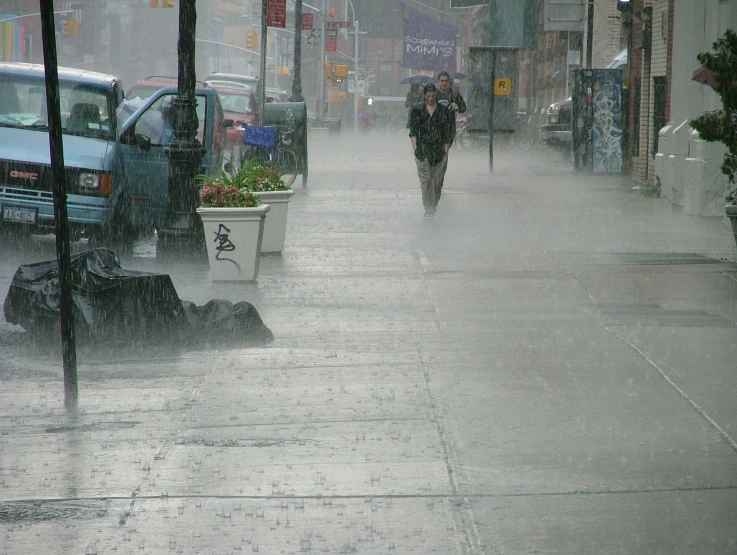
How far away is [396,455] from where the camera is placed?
6125mm

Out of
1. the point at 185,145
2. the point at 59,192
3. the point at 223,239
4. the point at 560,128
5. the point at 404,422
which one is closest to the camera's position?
the point at 404,422

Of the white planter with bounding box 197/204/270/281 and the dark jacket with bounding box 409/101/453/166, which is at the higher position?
the dark jacket with bounding box 409/101/453/166

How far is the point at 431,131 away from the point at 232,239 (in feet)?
22.3

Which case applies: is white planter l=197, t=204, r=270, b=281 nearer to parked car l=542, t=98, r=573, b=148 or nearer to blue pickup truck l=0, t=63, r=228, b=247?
blue pickup truck l=0, t=63, r=228, b=247

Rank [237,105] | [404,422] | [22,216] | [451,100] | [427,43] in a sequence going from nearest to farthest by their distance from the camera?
[404,422]
[22,216]
[451,100]
[237,105]
[427,43]

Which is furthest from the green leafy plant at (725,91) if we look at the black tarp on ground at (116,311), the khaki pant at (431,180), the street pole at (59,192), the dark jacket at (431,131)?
the street pole at (59,192)

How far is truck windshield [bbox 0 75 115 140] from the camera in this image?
1489cm

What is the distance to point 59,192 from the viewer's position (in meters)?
6.86

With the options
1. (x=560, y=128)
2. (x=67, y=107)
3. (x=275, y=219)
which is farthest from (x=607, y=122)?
(x=275, y=219)

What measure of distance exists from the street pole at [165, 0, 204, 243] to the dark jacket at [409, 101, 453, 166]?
5.06m

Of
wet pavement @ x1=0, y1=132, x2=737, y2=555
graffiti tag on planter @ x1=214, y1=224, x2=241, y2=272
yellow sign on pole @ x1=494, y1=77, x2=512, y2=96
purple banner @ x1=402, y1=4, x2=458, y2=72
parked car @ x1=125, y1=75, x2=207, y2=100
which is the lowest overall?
wet pavement @ x1=0, y1=132, x2=737, y2=555

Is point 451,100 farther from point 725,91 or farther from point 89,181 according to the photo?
point 725,91

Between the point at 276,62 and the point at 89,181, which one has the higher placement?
the point at 276,62

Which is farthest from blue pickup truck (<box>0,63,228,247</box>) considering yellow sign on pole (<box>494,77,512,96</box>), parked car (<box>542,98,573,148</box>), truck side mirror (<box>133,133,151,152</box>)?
parked car (<box>542,98,573,148</box>)
